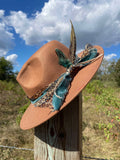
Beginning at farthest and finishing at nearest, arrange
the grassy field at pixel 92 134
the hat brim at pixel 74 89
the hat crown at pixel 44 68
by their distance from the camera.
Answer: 1. the grassy field at pixel 92 134
2. the hat crown at pixel 44 68
3. the hat brim at pixel 74 89

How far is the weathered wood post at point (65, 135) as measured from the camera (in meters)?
0.80

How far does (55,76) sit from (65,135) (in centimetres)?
38

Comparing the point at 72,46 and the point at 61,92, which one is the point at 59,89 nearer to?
the point at 61,92

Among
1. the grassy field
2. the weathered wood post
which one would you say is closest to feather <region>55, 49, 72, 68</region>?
the weathered wood post

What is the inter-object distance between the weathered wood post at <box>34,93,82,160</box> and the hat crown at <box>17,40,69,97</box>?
215 millimetres

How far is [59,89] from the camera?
2.60 ft

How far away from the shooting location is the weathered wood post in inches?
31.6

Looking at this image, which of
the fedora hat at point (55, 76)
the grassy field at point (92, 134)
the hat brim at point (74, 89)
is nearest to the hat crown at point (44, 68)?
the fedora hat at point (55, 76)

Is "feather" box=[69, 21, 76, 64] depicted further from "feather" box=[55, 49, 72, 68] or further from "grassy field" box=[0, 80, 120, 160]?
"grassy field" box=[0, 80, 120, 160]

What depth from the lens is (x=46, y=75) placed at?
84cm

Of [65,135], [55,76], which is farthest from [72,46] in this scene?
[65,135]

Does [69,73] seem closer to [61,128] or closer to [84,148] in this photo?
[61,128]

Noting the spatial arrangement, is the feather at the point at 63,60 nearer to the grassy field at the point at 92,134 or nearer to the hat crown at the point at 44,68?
the hat crown at the point at 44,68

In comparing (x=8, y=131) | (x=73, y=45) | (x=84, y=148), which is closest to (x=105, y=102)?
(x=84, y=148)
